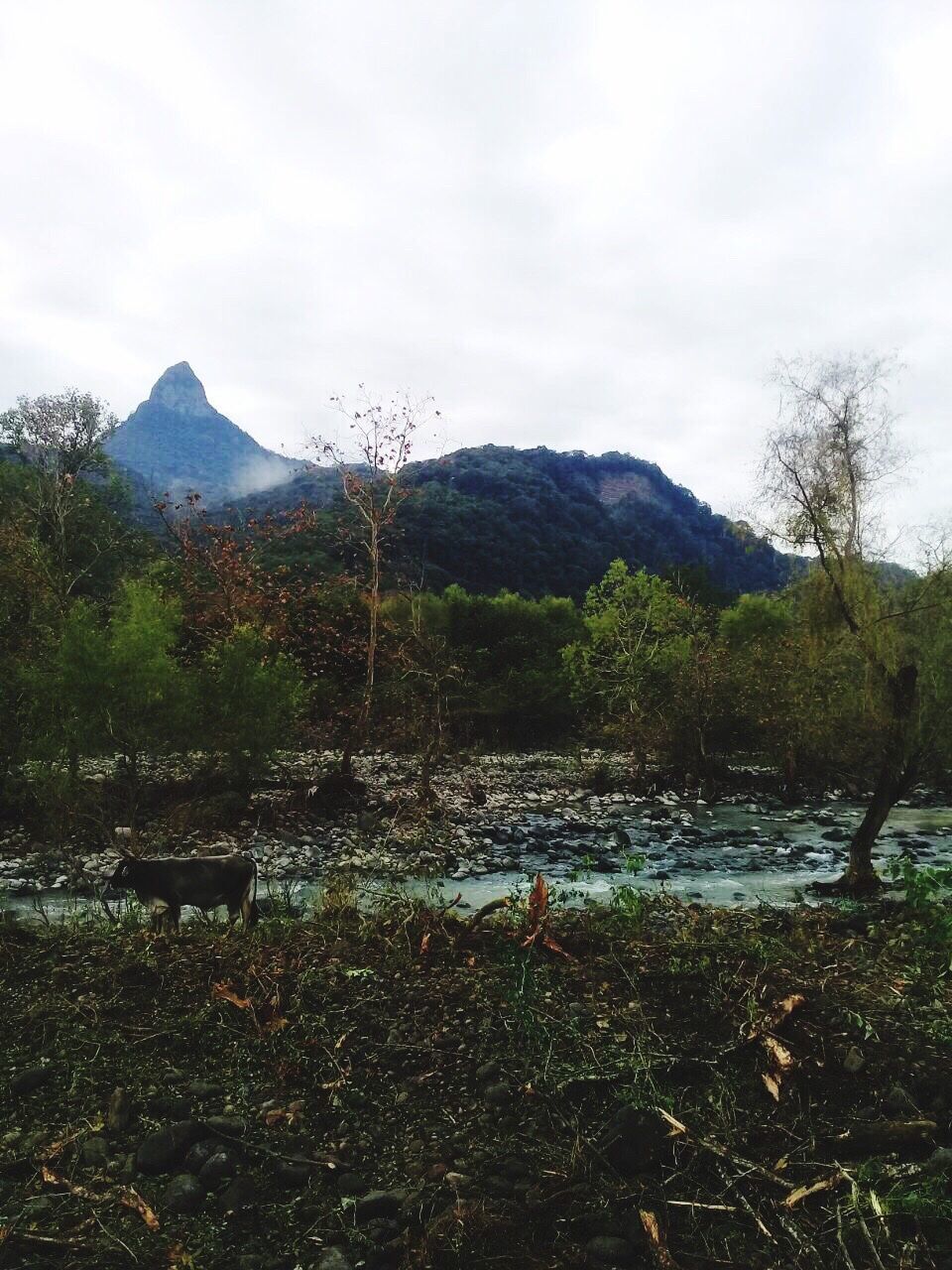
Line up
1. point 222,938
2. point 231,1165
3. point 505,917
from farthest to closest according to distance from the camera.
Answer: point 505,917 < point 222,938 < point 231,1165

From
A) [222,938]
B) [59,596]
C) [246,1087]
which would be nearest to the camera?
[246,1087]

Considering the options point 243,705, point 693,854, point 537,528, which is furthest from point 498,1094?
point 537,528

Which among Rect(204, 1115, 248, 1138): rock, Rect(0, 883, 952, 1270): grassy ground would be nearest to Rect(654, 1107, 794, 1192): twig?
Rect(0, 883, 952, 1270): grassy ground

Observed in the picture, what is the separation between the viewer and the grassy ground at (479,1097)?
2342mm

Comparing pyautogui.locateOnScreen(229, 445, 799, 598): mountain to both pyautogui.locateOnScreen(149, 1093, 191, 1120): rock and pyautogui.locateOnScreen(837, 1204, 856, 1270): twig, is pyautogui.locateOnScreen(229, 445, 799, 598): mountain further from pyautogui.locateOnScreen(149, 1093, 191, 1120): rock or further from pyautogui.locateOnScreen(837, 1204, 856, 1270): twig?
pyautogui.locateOnScreen(149, 1093, 191, 1120): rock

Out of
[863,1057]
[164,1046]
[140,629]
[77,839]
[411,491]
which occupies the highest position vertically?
[411,491]

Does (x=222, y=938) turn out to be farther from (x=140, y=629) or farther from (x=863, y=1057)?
(x=140, y=629)

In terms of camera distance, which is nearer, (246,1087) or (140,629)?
(246,1087)

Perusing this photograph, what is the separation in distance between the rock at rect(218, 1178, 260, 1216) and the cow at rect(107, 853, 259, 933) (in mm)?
3631

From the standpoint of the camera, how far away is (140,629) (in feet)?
44.9

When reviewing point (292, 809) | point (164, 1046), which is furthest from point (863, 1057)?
point (292, 809)

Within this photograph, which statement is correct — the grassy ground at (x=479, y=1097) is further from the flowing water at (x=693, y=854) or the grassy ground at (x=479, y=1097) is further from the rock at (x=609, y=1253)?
the flowing water at (x=693, y=854)

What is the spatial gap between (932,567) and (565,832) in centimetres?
820

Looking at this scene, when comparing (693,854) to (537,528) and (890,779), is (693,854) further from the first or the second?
(537,528)
